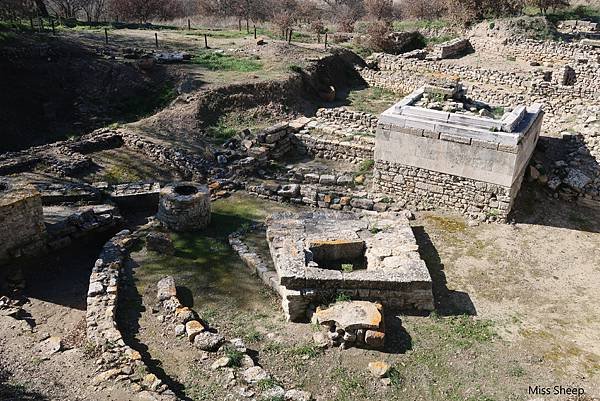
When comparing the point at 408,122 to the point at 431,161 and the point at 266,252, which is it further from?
the point at 266,252

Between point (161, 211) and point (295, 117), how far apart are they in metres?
7.81

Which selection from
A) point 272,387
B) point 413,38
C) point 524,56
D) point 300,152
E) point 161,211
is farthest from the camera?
point 413,38

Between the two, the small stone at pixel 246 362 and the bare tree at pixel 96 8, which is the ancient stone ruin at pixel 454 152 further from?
the bare tree at pixel 96 8

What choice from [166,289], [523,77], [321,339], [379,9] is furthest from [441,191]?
[379,9]

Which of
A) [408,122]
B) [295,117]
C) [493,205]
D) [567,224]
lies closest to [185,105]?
[295,117]

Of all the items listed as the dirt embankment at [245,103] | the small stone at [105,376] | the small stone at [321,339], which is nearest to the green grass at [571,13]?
the dirt embankment at [245,103]

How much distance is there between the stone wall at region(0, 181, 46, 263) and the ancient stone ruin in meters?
7.51

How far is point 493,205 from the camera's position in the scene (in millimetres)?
11406

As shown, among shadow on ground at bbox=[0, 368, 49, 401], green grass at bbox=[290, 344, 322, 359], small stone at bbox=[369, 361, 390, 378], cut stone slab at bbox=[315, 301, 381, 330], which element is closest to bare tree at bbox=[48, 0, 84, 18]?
shadow on ground at bbox=[0, 368, 49, 401]

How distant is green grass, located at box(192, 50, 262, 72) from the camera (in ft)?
65.4

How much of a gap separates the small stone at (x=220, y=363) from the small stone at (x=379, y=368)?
201 centimetres

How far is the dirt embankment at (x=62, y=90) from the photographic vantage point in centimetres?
1642

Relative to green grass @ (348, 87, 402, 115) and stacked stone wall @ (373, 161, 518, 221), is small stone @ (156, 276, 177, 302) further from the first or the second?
green grass @ (348, 87, 402, 115)

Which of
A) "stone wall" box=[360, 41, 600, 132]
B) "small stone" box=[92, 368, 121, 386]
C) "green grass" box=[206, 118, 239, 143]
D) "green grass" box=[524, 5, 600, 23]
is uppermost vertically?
"green grass" box=[524, 5, 600, 23]
